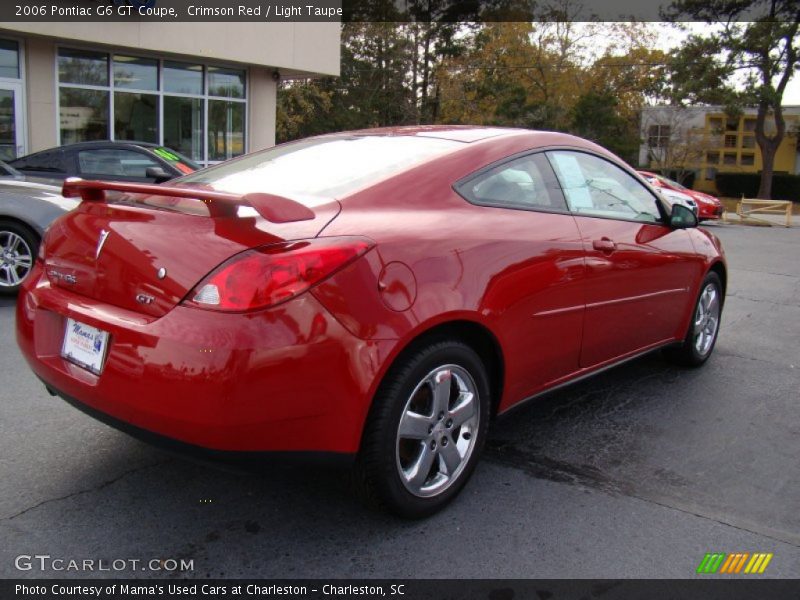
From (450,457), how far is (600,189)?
1817 mm

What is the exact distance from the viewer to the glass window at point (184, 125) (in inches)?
673

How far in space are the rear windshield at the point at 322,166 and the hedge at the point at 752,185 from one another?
38.0 meters

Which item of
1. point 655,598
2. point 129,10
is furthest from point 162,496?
point 129,10

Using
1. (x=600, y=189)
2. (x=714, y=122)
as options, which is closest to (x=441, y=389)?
(x=600, y=189)

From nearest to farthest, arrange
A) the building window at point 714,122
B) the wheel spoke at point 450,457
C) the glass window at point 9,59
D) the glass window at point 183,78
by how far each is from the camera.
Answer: the wheel spoke at point 450,457
the glass window at point 9,59
the glass window at point 183,78
the building window at point 714,122

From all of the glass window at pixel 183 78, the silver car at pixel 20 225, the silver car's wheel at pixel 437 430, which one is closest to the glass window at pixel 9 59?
the glass window at pixel 183 78

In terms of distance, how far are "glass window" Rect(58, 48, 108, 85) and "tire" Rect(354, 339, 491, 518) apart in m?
14.9

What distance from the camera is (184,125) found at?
687 inches

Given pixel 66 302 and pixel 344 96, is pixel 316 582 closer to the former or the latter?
pixel 66 302

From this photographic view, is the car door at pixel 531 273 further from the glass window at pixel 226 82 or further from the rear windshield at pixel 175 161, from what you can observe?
the glass window at pixel 226 82

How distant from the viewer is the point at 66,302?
9.12 ft

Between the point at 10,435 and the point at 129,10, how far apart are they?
13719mm

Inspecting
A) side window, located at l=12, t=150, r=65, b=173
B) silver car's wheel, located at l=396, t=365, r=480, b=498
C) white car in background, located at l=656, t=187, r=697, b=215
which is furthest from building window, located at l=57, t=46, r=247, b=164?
silver car's wheel, located at l=396, t=365, r=480, b=498

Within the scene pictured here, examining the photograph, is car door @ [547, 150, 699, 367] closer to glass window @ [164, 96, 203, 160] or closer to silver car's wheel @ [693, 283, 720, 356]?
silver car's wheel @ [693, 283, 720, 356]
